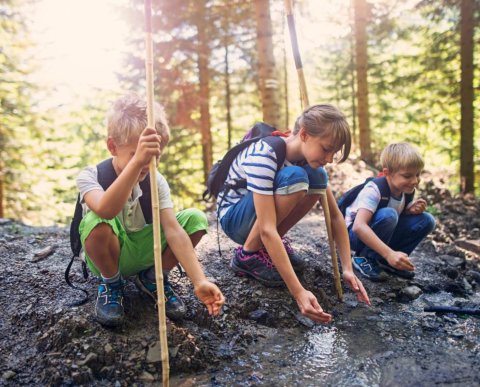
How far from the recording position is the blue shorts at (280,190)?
297cm

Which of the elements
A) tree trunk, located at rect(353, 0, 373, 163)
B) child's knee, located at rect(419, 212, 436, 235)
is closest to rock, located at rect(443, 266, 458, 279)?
child's knee, located at rect(419, 212, 436, 235)

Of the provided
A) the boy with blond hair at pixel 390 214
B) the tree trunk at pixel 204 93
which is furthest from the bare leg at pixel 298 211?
the tree trunk at pixel 204 93

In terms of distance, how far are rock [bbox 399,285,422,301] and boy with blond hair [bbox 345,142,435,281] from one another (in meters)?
0.21

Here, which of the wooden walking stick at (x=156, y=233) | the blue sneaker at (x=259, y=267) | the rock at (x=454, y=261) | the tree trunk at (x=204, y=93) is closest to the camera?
the wooden walking stick at (x=156, y=233)

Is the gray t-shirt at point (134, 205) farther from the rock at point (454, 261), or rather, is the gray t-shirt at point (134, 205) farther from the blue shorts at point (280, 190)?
the rock at point (454, 261)

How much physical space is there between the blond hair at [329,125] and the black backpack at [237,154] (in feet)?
0.92

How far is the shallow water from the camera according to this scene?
2242 mm

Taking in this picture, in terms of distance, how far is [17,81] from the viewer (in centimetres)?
1137

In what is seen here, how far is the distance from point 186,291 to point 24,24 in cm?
1195

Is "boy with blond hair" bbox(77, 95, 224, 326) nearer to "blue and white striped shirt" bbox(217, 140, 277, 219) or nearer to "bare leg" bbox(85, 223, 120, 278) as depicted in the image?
"bare leg" bbox(85, 223, 120, 278)

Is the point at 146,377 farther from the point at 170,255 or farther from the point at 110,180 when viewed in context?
the point at 110,180

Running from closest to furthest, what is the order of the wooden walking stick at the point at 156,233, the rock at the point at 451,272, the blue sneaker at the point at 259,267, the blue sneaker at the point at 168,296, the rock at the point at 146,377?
the wooden walking stick at the point at 156,233 < the rock at the point at 146,377 < the blue sneaker at the point at 168,296 < the blue sneaker at the point at 259,267 < the rock at the point at 451,272

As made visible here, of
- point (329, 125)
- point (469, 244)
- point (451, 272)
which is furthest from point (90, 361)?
point (469, 244)

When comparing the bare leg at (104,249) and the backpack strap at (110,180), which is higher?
the backpack strap at (110,180)
